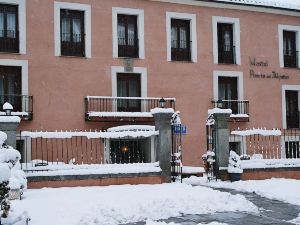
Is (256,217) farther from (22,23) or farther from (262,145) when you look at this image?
(22,23)

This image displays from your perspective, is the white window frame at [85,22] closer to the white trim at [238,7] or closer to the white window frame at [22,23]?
the white window frame at [22,23]

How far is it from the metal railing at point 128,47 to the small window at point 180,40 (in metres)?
1.81

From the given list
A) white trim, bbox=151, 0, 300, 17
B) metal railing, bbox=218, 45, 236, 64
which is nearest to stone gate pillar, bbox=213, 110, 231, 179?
metal railing, bbox=218, 45, 236, 64

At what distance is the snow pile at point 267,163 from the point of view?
47.5ft

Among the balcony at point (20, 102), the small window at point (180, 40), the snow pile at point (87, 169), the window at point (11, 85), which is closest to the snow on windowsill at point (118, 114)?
the balcony at point (20, 102)

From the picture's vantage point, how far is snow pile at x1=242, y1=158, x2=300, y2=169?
47.5 ft

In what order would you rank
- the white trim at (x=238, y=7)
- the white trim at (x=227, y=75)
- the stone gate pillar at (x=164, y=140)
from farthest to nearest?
the white trim at (x=227, y=75) → the white trim at (x=238, y=7) → the stone gate pillar at (x=164, y=140)

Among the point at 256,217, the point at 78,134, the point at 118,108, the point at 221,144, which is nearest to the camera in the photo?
the point at 256,217

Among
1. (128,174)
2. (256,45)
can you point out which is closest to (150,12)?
(256,45)

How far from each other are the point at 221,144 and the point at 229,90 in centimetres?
810

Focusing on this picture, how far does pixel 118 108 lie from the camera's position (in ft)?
63.7

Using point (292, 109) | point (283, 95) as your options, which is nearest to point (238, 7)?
point (283, 95)

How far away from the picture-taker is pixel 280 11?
75.2 feet

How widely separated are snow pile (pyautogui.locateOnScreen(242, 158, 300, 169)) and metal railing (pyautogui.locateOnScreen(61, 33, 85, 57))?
8805mm
